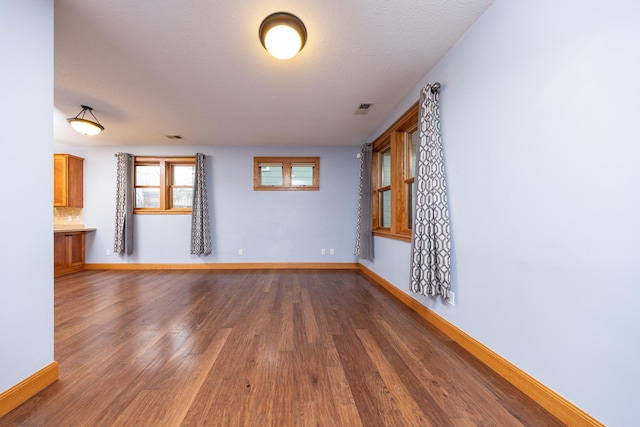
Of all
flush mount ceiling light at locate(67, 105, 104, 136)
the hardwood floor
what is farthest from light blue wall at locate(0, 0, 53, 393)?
flush mount ceiling light at locate(67, 105, 104, 136)

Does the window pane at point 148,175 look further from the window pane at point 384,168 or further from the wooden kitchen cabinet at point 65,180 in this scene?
the window pane at point 384,168

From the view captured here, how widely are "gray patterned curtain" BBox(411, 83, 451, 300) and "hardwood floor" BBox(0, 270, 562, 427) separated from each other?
0.48 metres

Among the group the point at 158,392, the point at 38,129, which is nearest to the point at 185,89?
the point at 38,129

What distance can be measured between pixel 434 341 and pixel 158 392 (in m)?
1.95

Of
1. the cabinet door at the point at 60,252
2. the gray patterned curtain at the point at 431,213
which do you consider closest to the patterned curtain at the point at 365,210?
the gray patterned curtain at the point at 431,213

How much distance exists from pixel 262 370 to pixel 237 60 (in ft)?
8.22

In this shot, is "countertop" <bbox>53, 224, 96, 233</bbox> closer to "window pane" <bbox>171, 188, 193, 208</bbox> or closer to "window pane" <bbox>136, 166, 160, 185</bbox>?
"window pane" <bbox>136, 166, 160, 185</bbox>

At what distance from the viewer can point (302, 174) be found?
200 inches

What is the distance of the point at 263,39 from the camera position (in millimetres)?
1783

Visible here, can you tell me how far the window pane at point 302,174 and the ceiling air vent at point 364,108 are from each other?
195 centimetres

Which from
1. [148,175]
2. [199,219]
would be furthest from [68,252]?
[199,219]

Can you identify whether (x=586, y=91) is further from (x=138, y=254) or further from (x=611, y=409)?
A: (x=138, y=254)

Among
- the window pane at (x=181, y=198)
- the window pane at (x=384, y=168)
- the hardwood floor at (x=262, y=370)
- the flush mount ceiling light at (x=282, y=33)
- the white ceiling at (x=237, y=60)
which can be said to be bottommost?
the hardwood floor at (x=262, y=370)

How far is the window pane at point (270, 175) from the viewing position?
5043 millimetres
